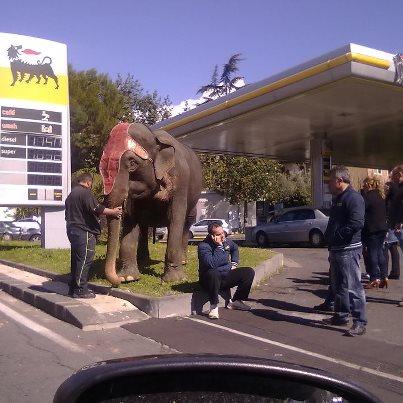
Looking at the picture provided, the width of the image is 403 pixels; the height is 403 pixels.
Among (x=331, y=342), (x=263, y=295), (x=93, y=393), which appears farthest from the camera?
(x=263, y=295)

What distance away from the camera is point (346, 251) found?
628 cm

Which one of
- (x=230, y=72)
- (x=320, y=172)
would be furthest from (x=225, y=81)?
(x=320, y=172)

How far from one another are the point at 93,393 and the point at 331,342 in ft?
15.0

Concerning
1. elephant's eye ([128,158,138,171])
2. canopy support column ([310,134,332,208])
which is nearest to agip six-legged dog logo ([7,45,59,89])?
elephant's eye ([128,158,138,171])

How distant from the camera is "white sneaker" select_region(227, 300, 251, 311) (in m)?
7.54

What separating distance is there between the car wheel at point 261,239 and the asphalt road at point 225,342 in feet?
40.6

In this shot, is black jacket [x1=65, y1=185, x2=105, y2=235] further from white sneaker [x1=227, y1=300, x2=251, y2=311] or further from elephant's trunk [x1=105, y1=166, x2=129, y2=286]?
white sneaker [x1=227, y1=300, x2=251, y2=311]

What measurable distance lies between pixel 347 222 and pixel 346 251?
34 cm

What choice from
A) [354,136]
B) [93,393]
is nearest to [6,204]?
[93,393]

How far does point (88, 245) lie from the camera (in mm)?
8008

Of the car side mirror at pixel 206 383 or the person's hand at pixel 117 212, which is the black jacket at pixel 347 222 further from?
the car side mirror at pixel 206 383

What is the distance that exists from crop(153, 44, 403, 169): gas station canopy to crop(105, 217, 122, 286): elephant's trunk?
7947mm

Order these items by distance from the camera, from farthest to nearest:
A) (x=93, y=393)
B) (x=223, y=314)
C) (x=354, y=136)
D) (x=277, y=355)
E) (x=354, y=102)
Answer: (x=354, y=136) → (x=354, y=102) → (x=223, y=314) → (x=277, y=355) → (x=93, y=393)

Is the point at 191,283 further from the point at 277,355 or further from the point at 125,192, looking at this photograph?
Result: the point at 277,355
